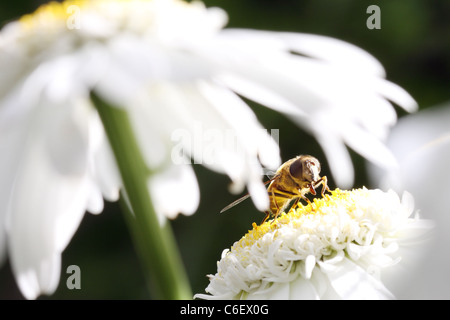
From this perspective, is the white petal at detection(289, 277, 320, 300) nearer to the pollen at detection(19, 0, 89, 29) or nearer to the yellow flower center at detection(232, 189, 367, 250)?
the yellow flower center at detection(232, 189, 367, 250)

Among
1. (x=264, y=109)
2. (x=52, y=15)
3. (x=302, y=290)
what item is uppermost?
(x=264, y=109)

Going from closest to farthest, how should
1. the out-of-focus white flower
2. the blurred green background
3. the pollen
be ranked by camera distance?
the out-of-focus white flower
the pollen
the blurred green background

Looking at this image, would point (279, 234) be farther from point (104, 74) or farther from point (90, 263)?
point (90, 263)

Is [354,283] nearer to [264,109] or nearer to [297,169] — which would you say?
[297,169]

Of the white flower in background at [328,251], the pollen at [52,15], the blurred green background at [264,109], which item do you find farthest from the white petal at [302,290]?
the blurred green background at [264,109]

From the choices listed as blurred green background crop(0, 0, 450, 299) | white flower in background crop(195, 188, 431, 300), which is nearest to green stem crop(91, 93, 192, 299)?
white flower in background crop(195, 188, 431, 300)

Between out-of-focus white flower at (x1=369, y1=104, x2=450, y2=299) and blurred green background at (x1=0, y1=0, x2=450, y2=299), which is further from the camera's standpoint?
blurred green background at (x1=0, y1=0, x2=450, y2=299)

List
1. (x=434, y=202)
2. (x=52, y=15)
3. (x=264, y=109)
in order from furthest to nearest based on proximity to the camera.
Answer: (x=264, y=109)
(x=52, y=15)
(x=434, y=202)

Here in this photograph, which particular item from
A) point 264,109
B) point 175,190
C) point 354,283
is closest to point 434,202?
point 354,283
